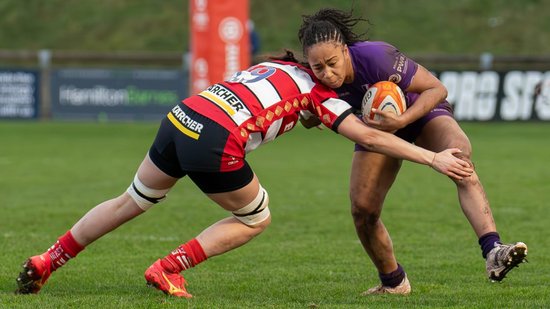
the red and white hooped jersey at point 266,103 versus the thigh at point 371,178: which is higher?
the red and white hooped jersey at point 266,103

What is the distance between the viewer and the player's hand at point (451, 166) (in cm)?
573

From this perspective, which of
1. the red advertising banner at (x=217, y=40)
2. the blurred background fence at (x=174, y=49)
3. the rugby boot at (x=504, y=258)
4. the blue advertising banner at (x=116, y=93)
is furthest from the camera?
the blue advertising banner at (x=116, y=93)

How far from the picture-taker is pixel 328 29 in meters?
5.98

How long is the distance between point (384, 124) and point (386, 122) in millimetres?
19

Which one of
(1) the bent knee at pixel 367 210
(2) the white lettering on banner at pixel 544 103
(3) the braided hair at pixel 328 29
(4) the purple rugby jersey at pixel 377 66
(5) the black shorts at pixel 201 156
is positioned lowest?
(2) the white lettering on banner at pixel 544 103

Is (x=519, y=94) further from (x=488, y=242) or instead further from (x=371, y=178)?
(x=488, y=242)

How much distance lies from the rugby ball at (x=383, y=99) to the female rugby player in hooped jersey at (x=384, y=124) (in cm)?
6

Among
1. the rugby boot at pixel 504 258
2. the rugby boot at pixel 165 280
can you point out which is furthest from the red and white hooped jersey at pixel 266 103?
the rugby boot at pixel 504 258

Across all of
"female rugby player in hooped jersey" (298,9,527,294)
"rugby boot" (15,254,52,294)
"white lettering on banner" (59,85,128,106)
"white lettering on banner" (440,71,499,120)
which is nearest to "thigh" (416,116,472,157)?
"female rugby player in hooped jersey" (298,9,527,294)

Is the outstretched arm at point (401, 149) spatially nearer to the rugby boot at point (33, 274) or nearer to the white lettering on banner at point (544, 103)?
the rugby boot at point (33, 274)

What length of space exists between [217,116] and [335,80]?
2.26 feet

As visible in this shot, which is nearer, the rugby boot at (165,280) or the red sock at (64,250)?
the rugby boot at (165,280)

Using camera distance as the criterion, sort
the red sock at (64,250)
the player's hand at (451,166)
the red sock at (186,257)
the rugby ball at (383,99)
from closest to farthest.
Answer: the player's hand at (451,166), the rugby ball at (383,99), the red sock at (186,257), the red sock at (64,250)

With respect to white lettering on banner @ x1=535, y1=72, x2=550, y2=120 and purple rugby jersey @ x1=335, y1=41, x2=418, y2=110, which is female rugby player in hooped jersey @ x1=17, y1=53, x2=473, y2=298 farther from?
white lettering on banner @ x1=535, y1=72, x2=550, y2=120
